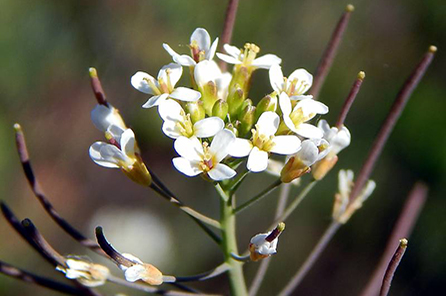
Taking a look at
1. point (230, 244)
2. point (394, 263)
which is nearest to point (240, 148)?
point (230, 244)

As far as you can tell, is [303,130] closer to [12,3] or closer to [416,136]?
[416,136]

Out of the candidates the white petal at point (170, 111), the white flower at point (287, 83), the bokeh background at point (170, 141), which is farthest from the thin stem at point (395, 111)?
the bokeh background at point (170, 141)

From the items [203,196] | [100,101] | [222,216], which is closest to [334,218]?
[222,216]

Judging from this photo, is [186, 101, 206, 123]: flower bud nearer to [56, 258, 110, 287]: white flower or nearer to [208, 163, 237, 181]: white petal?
[208, 163, 237, 181]: white petal

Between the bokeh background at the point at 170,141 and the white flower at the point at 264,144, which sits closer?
the white flower at the point at 264,144

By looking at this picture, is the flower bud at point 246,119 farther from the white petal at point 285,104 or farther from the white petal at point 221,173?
the white petal at point 221,173

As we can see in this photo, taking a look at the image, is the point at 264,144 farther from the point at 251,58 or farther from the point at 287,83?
the point at 251,58
